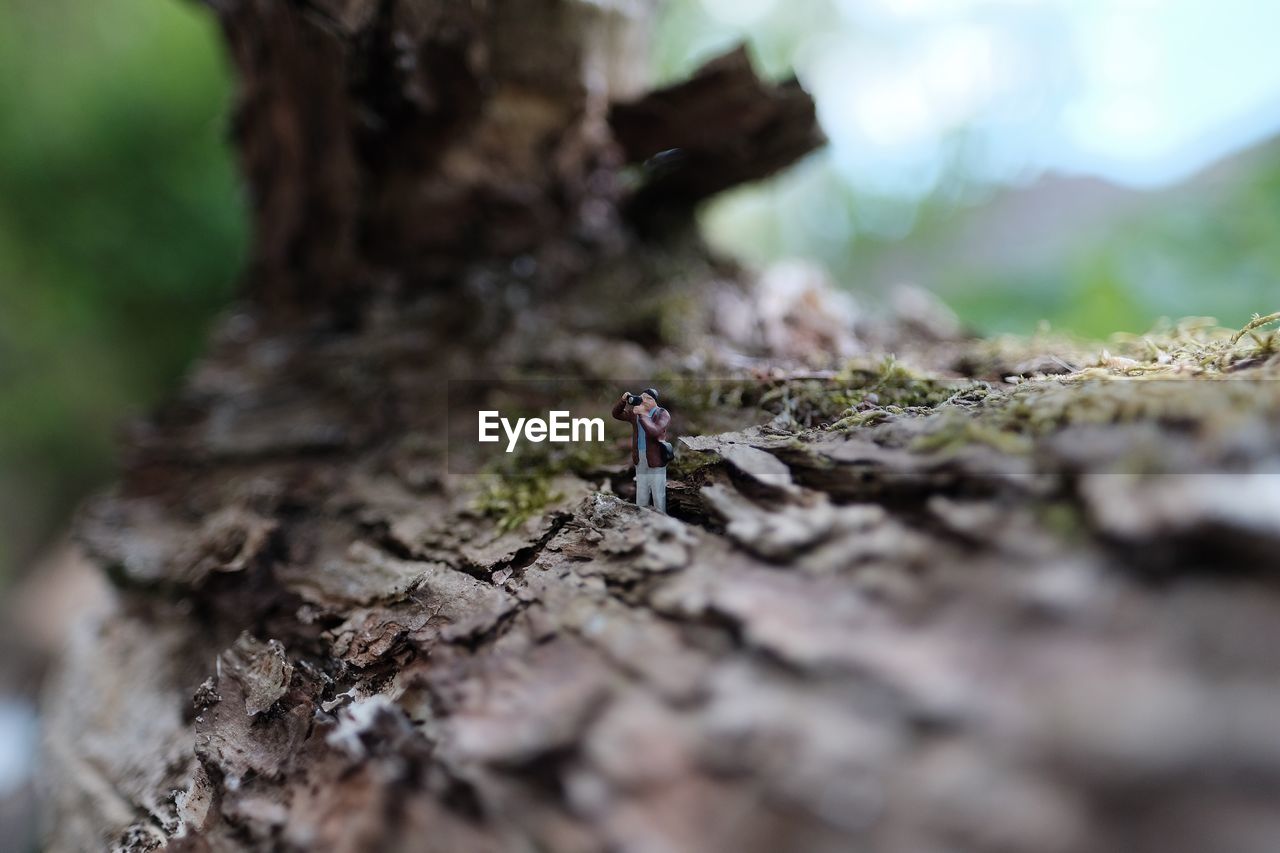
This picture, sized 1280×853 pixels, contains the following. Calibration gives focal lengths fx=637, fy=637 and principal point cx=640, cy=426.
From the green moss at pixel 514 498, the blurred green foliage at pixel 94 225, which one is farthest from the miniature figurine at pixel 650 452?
the blurred green foliage at pixel 94 225

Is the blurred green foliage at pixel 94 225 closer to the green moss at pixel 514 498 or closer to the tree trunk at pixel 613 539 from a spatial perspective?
the tree trunk at pixel 613 539

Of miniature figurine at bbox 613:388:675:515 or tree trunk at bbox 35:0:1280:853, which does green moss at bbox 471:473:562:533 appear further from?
miniature figurine at bbox 613:388:675:515

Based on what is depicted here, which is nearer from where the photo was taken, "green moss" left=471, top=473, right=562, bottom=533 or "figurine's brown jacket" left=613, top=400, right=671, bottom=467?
"figurine's brown jacket" left=613, top=400, right=671, bottom=467

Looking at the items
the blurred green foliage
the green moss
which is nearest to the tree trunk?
the green moss

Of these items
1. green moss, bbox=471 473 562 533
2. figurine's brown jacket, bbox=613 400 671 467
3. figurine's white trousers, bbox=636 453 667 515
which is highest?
figurine's brown jacket, bbox=613 400 671 467

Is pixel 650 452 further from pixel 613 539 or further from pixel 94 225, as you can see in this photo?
pixel 94 225
